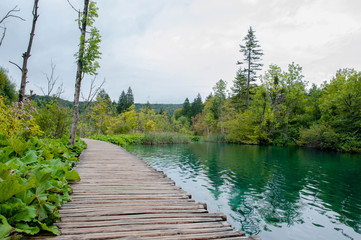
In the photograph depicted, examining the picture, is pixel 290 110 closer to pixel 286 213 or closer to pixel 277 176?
pixel 277 176

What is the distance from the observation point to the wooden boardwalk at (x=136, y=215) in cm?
200

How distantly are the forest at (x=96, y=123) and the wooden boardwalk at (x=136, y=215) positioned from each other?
0.72 feet

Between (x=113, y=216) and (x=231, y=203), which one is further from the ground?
(x=113, y=216)

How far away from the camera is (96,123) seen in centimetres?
2722

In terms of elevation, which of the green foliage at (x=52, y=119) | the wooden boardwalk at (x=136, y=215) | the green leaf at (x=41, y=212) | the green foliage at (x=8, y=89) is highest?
the green foliage at (x=8, y=89)

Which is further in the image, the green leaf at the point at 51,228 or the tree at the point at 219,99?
the tree at the point at 219,99

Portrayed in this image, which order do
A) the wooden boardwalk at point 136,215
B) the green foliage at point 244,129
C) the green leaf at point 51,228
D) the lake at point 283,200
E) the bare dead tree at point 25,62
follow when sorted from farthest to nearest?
1. the green foliage at point 244,129
2. the bare dead tree at point 25,62
3. the lake at point 283,200
4. the wooden boardwalk at point 136,215
5. the green leaf at point 51,228

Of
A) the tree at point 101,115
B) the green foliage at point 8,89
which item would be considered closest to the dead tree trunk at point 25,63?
the green foliage at point 8,89

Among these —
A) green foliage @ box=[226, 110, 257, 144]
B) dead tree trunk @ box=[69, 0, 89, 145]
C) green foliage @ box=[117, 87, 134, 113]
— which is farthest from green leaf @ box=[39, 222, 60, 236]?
green foliage @ box=[117, 87, 134, 113]

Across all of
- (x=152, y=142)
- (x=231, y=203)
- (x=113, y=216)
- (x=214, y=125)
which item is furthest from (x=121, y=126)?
(x=113, y=216)

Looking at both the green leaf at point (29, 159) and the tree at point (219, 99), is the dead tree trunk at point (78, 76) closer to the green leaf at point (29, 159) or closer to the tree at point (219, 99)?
the green leaf at point (29, 159)

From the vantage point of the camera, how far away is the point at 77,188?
3350mm

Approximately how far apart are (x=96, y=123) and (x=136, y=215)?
88.5 feet

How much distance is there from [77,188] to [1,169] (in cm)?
159
